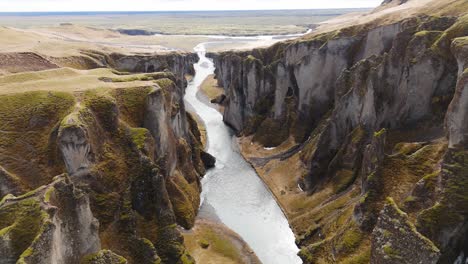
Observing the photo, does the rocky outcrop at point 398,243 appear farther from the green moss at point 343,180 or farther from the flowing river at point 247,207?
the green moss at point 343,180

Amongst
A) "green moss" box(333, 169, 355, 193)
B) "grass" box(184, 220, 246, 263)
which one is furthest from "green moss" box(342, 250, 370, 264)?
"green moss" box(333, 169, 355, 193)

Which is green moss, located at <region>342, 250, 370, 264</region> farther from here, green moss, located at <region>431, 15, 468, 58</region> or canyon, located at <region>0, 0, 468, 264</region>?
green moss, located at <region>431, 15, 468, 58</region>

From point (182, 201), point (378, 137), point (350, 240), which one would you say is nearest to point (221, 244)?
point (182, 201)

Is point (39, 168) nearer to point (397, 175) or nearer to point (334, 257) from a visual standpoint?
point (334, 257)

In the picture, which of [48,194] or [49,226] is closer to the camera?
[49,226]

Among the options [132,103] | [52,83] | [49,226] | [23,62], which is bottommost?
[49,226]

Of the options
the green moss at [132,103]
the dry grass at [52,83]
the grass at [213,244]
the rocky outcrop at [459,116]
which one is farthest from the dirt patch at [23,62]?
the rocky outcrop at [459,116]

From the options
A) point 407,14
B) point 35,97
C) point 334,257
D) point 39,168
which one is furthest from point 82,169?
point 407,14

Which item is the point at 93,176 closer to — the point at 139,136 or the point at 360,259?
the point at 139,136
